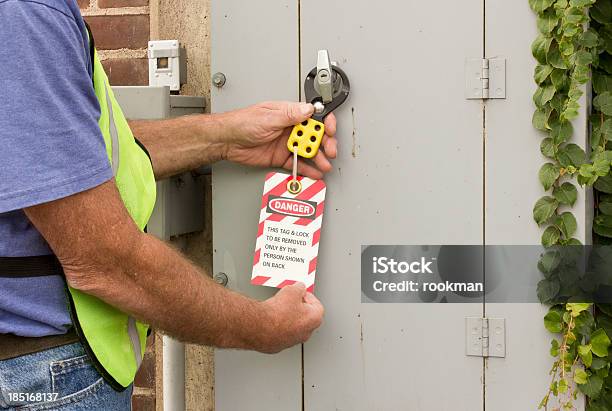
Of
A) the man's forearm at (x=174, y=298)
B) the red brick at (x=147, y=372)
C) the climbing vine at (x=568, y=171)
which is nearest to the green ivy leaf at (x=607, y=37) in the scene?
the climbing vine at (x=568, y=171)

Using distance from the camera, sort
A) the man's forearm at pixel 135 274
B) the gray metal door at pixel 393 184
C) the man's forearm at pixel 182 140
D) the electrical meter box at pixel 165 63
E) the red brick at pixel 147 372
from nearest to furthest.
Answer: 1. the man's forearm at pixel 135 274
2. the gray metal door at pixel 393 184
3. the man's forearm at pixel 182 140
4. the electrical meter box at pixel 165 63
5. the red brick at pixel 147 372

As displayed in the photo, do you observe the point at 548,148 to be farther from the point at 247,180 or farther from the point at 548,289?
the point at 247,180

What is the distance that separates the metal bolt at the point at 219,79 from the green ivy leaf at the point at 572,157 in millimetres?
752

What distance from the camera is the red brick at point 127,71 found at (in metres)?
2.03

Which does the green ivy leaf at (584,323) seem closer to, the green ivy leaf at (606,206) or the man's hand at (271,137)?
the green ivy leaf at (606,206)

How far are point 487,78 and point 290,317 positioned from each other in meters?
0.64

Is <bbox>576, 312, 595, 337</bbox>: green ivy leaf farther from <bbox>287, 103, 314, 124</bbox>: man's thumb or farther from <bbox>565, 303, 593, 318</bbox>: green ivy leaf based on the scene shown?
<bbox>287, 103, 314, 124</bbox>: man's thumb

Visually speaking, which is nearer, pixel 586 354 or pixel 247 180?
pixel 586 354

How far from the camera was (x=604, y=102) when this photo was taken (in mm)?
1639

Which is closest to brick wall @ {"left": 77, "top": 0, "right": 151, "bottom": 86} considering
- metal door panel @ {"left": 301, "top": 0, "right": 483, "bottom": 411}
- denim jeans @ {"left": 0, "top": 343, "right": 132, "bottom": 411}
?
metal door panel @ {"left": 301, "top": 0, "right": 483, "bottom": 411}

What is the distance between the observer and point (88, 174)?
1124 mm

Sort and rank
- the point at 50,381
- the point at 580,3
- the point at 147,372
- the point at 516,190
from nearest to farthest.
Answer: the point at 50,381
the point at 580,3
the point at 516,190
the point at 147,372

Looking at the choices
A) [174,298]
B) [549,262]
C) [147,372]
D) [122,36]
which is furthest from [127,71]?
[549,262]

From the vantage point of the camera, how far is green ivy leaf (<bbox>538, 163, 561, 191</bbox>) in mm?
1582
